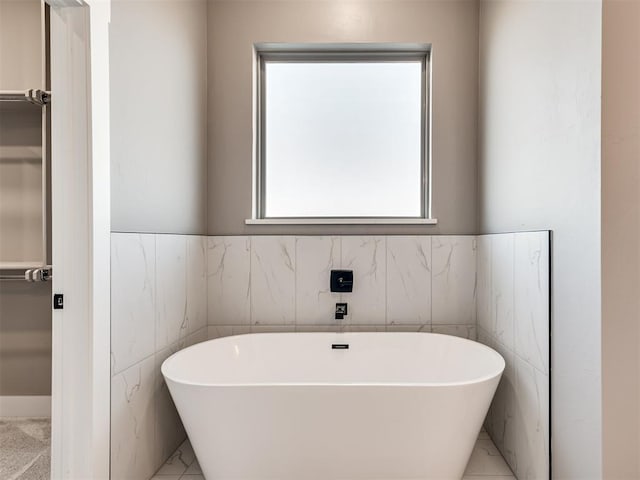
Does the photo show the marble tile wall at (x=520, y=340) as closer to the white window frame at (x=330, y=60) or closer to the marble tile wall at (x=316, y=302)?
the marble tile wall at (x=316, y=302)

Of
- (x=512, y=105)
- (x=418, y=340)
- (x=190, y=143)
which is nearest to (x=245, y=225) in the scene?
(x=190, y=143)

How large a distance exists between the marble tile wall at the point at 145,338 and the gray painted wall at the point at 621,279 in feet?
5.40

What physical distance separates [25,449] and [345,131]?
239cm

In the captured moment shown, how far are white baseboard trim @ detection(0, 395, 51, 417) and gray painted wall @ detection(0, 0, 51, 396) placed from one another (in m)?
0.03

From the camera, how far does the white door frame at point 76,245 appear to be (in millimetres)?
1286

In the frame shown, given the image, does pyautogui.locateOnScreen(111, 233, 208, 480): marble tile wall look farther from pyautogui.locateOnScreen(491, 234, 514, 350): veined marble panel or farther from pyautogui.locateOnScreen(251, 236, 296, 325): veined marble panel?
pyautogui.locateOnScreen(491, 234, 514, 350): veined marble panel

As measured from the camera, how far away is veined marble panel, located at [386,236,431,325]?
2.22m

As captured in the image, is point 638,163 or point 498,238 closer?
point 638,163

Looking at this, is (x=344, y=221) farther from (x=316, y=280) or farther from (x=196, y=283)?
(x=196, y=283)

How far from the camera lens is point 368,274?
7.29ft

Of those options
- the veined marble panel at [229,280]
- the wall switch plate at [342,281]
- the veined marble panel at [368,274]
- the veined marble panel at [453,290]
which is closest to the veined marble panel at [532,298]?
the veined marble panel at [453,290]

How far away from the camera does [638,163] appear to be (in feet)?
3.71

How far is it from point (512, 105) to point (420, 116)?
2.20 ft

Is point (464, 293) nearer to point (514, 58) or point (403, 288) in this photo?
point (403, 288)
